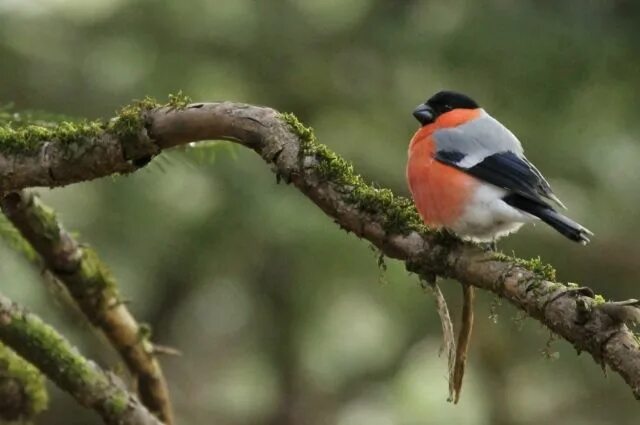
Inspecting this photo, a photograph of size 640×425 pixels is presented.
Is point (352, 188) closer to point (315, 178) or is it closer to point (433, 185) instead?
point (315, 178)

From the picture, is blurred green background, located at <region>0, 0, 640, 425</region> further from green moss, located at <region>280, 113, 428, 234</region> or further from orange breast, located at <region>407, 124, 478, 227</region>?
green moss, located at <region>280, 113, 428, 234</region>

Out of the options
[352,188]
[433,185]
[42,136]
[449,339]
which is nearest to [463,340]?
[449,339]

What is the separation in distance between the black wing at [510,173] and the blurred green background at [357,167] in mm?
1293

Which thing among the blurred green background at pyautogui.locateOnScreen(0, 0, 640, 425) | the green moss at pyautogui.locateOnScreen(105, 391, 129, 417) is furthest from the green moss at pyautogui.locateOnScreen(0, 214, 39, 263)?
the blurred green background at pyautogui.locateOnScreen(0, 0, 640, 425)

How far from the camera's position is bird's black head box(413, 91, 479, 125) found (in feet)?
6.89

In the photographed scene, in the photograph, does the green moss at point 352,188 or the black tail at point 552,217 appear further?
the black tail at point 552,217

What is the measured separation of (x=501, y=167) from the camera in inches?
70.1

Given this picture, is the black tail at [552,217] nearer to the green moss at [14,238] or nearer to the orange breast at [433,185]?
the orange breast at [433,185]

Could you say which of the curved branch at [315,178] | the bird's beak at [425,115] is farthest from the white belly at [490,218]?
the bird's beak at [425,115]

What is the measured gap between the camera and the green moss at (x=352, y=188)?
1299mm

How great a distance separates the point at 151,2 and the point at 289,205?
2.76ft

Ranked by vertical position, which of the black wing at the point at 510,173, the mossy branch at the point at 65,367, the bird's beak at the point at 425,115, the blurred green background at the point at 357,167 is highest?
the blurred green background at the point at 357,167

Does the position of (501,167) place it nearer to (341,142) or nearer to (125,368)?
(125,368)

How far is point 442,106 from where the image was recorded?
2119mm
